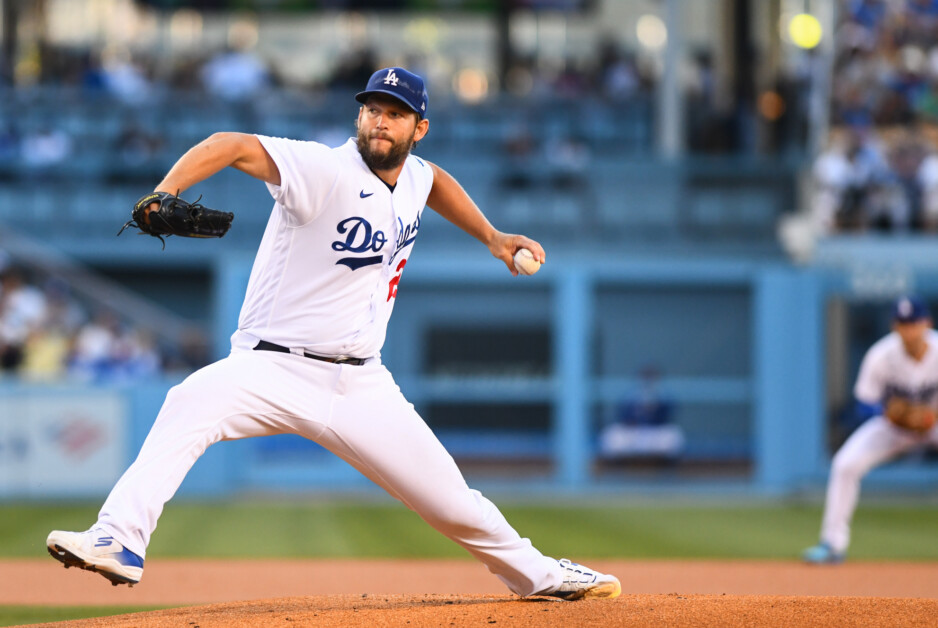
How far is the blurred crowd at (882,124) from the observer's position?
14891mm

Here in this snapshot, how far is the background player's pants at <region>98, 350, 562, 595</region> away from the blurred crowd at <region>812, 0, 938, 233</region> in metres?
11.2

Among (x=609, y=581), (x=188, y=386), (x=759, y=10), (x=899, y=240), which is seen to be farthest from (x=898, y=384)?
(x=759, y=10)

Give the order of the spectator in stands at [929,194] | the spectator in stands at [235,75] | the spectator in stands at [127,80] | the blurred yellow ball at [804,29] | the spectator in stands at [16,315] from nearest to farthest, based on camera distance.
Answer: the spectator in stands at [16,315], the spectator in stands at [929,194], the spectator in stands at [127,80], the spectator in stands at [235,75], the blurred yellow ball at [804,29]

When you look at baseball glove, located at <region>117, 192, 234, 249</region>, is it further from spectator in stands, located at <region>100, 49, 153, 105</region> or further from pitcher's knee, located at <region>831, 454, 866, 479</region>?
spectator in stands, located at <region>100, 49, 153, 105</region>

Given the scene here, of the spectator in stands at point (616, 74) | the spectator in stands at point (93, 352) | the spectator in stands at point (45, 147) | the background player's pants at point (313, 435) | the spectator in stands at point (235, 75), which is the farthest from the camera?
the spectator in stands at point (616, 74)

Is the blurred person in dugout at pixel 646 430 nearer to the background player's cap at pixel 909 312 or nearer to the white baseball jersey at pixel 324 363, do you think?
the background player's cap at pixel 909 312

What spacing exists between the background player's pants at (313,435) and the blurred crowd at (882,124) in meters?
11.2

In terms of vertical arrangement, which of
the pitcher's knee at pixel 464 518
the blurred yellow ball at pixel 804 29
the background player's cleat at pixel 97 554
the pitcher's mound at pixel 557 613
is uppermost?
the blurred yellow ball at pixel 804 29

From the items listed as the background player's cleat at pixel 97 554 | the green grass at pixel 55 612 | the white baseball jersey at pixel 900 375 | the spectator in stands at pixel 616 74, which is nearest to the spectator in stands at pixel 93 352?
the green grass at pixel 55 612

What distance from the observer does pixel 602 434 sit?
14.3m

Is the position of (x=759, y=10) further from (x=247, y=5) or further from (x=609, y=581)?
(x=609, y=581)

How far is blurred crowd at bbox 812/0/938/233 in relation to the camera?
1489 centimetres

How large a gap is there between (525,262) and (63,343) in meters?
10.7

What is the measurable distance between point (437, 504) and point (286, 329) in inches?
33.9
